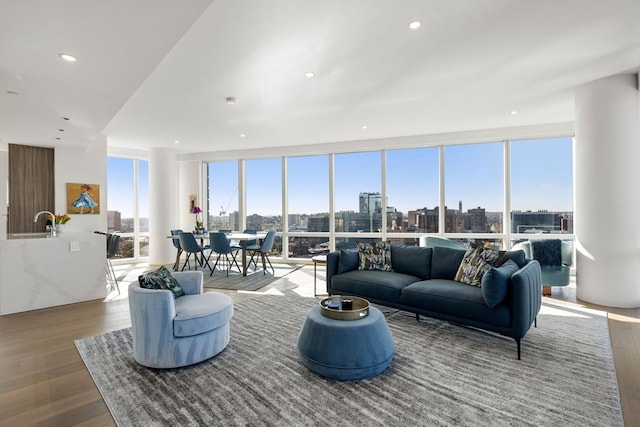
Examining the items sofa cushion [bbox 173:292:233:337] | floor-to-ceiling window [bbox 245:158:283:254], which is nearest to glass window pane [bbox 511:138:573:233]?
floor-to-ceiling window [bbox 245:158:283:254]

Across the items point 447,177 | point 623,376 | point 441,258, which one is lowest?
point 623,376

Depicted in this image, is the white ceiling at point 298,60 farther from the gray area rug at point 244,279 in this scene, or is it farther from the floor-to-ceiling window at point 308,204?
the gray area rug at point 244,279

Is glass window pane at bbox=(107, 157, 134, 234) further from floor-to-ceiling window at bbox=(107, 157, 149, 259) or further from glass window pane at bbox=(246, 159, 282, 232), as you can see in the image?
glass window pane at bbox=(246, 159, 282, 232)

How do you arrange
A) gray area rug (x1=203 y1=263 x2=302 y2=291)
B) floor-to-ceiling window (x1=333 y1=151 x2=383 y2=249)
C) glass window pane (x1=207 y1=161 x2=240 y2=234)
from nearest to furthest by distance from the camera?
gray area rug (x1=203 y1=263 x2=302 y2=291)
floor-to-ceiling window (x1=333 y1=151 x2=383 y2=249)
glass window pane (x1=207 y1=161 x2=240 y2=234)

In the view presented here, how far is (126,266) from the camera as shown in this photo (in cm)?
748

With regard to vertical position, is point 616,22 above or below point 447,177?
above

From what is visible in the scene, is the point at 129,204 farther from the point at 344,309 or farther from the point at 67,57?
the point at 344,309

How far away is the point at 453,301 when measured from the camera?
120 inches

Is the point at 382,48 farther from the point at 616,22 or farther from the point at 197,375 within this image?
the point at 197,375

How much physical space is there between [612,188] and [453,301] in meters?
2.95

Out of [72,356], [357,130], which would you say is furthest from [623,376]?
[357,130]

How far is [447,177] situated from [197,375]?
5.99 meters

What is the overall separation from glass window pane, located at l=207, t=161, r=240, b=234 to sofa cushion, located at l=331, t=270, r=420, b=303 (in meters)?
5.15

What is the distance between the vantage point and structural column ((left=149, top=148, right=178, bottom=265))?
25.4 ft
